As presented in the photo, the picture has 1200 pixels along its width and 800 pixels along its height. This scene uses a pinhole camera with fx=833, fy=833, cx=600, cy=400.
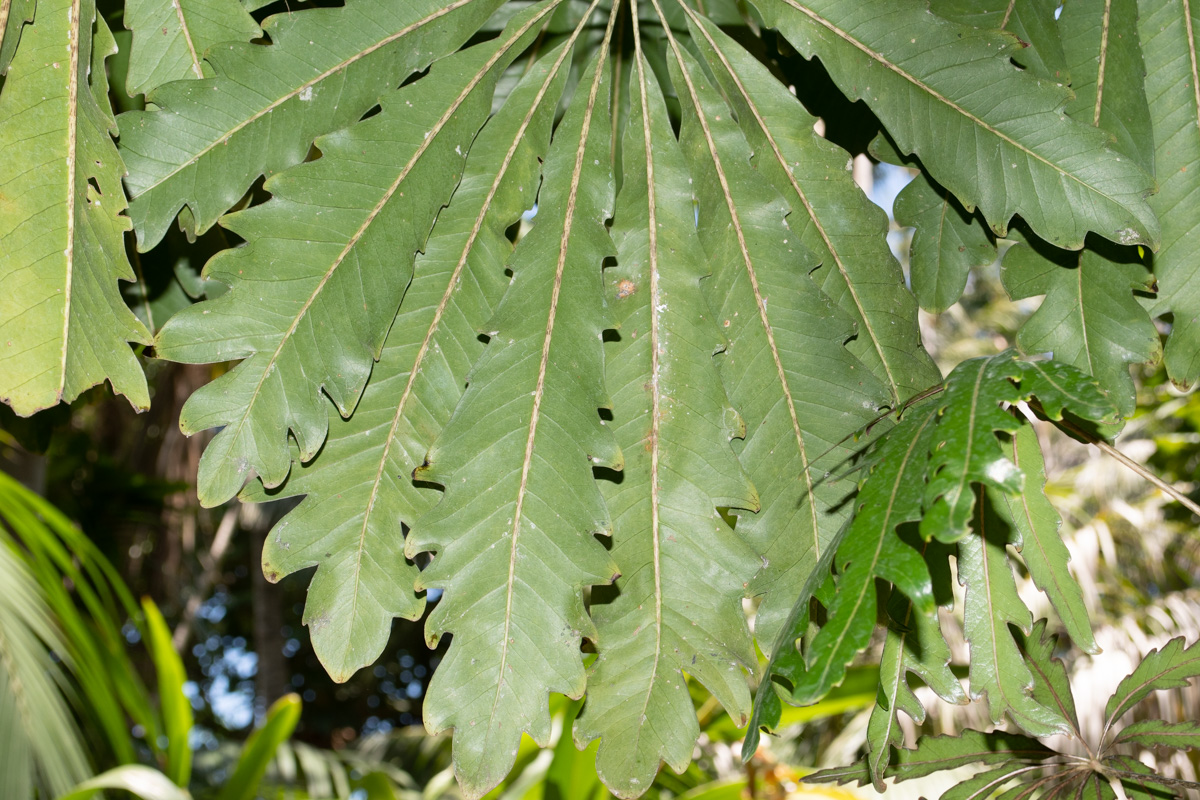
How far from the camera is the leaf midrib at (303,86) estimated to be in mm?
646

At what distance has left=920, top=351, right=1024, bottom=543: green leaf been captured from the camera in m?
0.41

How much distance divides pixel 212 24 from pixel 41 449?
619 mm

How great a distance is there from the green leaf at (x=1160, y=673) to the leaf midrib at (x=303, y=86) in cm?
74

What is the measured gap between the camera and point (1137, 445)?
3100 mm

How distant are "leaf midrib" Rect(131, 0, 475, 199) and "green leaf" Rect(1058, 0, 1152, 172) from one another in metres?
0.50

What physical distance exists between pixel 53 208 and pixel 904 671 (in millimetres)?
719

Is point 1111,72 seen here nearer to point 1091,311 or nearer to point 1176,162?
point 1176,162

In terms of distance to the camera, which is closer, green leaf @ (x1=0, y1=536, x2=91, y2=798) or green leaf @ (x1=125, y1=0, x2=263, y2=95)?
green leaf @ (x1=125, y1=0, x2=263, y2=95)

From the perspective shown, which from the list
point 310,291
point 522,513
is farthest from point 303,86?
point 522,513

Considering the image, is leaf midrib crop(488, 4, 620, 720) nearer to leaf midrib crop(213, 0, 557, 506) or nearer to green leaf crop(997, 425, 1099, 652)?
leaf midrib crop(213, 0, 557, 506)

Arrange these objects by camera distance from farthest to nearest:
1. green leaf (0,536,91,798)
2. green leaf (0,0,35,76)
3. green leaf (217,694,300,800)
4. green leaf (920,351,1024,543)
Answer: green leaf (217,694,300,800), green leaf (0,536,91,798), green leaf (0,0,35,76), green leaf (920,351,1024,543)

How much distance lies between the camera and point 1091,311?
2.24ft

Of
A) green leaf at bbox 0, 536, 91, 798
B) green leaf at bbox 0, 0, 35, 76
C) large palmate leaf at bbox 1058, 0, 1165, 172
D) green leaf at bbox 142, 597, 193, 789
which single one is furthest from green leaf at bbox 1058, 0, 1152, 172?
green leaf at bbox 142, 597, 193, 789

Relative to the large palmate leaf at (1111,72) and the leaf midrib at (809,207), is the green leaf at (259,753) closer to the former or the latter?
the leaf midrib at (809,207)
